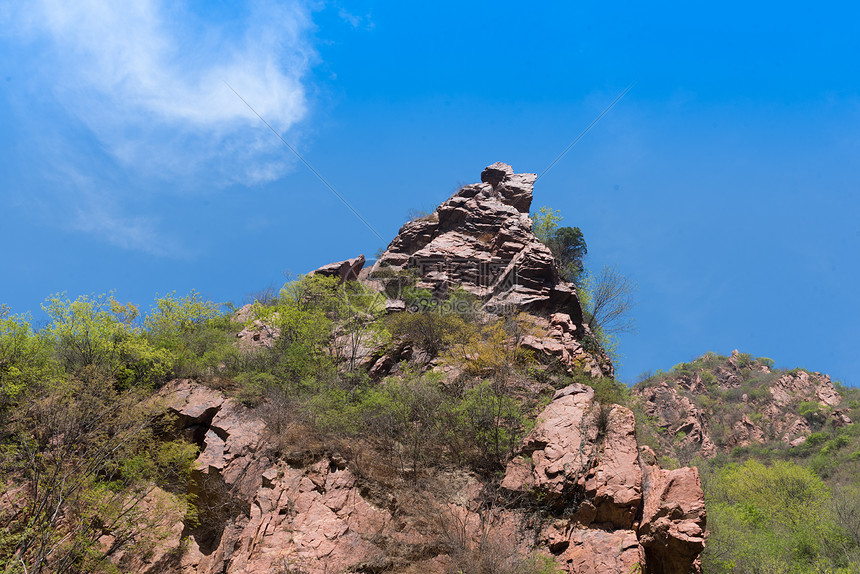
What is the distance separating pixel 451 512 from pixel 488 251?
2413cm

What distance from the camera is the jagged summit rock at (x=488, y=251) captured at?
31.1 metres

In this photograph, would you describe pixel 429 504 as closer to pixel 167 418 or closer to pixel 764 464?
pixel 167 418

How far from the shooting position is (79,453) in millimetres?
16344

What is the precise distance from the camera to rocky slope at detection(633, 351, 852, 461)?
49.7 metres

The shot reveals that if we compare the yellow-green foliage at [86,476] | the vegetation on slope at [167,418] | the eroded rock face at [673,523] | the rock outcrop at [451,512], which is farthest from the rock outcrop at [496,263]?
the yellow-green foliage at [86,476]

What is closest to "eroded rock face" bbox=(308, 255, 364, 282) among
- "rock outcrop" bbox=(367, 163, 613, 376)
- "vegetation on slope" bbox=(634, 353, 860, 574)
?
"rock outcrop" bbox=(367, 163, 613, 376)

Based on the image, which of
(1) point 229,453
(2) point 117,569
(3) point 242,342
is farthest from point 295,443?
(3) point 242,342

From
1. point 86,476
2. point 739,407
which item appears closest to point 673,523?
point 86,476

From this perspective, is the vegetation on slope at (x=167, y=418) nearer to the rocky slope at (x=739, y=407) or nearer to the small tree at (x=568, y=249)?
the small tree at (x=568, y=249)

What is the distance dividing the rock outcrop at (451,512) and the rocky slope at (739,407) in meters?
32.0

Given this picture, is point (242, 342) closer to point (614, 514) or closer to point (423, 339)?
point (423, 339)

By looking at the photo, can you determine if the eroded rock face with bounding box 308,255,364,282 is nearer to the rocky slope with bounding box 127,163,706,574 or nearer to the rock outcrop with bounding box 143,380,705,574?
the rocky slope with bounding box 127,163,706,574

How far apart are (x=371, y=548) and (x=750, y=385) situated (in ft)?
228

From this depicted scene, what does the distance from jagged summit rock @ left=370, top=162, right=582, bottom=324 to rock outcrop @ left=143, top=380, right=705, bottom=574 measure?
14.1 meters
